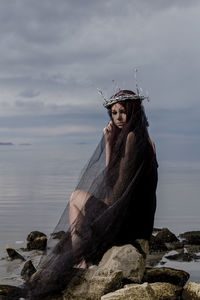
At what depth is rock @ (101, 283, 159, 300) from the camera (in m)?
6.55

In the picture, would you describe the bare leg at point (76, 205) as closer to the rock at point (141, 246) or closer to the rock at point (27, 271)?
the rock at point (141, 246)

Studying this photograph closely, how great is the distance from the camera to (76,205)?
24.5ft

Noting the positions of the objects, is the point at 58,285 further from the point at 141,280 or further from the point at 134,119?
the point at 134,119

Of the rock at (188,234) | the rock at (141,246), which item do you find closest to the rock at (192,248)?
the rock at (188,234)

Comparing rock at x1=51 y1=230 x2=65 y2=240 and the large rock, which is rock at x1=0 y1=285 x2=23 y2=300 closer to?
the large rock

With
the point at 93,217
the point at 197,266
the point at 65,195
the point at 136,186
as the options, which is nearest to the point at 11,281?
the point at 93,217

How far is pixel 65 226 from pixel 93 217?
1.40 feet

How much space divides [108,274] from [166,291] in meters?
0.76

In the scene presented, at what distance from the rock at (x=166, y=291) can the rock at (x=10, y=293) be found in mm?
1767

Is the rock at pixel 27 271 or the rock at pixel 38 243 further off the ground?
the rock at pixel 38 243

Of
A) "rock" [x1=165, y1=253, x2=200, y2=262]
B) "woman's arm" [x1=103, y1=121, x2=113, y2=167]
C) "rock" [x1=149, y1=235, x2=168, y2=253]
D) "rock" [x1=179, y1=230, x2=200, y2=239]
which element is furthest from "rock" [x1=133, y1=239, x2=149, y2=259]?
"rock" [x1=179, y1=230, x2=200, y2=239]

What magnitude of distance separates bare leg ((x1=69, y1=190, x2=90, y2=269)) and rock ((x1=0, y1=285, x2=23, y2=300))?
889mm

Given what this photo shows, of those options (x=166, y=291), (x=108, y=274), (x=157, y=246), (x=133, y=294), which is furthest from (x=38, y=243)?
(x=133, y=294)

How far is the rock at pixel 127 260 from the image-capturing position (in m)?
7.28
